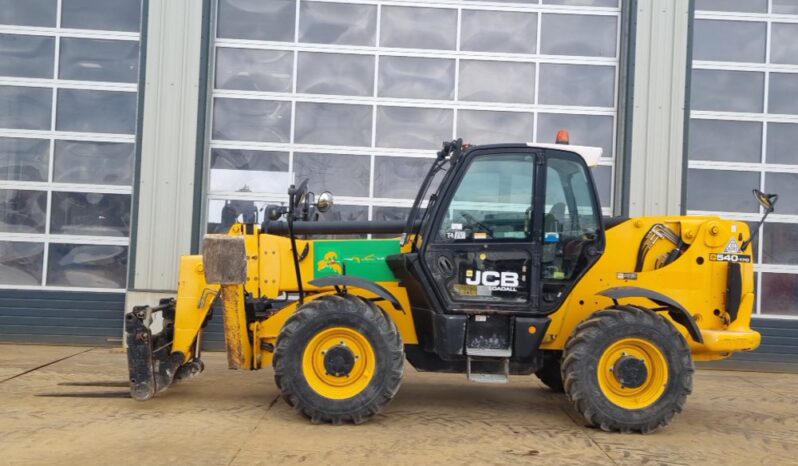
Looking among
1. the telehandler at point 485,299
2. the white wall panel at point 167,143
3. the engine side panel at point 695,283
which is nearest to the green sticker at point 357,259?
the telehandler at point 485,299

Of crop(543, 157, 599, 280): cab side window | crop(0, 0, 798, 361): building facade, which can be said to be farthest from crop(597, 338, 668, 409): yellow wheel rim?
crop(0, 0, 798, 361): building facade

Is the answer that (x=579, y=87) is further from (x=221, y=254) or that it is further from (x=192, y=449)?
(x=192, y=449)

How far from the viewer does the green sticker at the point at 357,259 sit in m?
6.64

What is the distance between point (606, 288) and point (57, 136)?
8047 millimetres

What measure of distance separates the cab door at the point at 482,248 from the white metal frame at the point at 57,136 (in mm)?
6001

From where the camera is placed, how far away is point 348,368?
5918 mm

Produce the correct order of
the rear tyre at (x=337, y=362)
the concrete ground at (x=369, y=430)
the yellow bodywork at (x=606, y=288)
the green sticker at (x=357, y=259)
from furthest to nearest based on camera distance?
the green sticker at (x=357, y=259), the yellow bodywork at (x=606, y=288), the rear tyre at (x=337, y=362), the concrete ground at (x=369, y=430)

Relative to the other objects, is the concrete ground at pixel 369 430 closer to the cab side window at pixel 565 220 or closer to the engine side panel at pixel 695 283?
the engine side panel at pixel 695 283

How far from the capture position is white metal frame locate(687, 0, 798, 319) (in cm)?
1059

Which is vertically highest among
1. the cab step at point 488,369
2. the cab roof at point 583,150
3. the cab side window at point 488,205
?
the cab roof at point 583,150

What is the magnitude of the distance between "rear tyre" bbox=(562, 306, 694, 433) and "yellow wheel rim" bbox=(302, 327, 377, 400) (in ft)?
5.26

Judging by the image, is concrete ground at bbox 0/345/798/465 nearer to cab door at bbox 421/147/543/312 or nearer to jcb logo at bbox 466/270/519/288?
cab door at bbox 421/147/543/312

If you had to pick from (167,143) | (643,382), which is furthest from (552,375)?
(167,143)

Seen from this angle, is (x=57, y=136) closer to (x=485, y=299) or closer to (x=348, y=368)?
(x=348, y=368)
